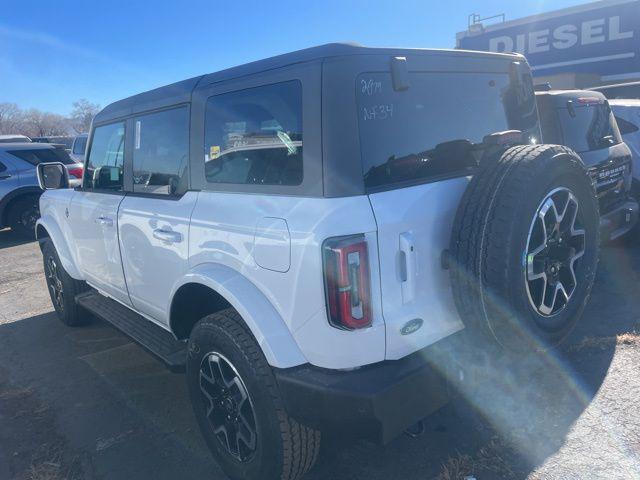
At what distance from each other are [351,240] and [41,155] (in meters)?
10.2

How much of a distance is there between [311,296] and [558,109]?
3.68 meters

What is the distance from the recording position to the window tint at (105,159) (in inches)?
144

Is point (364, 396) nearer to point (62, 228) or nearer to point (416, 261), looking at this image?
point (416, 261)

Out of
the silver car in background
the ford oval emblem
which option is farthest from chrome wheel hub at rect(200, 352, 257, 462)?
the silver car in background

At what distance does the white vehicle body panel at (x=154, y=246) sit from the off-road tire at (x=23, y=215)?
7.81m

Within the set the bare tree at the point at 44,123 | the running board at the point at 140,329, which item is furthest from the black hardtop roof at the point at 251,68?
the bare tree at the point at 44,123

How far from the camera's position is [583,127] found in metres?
4.68

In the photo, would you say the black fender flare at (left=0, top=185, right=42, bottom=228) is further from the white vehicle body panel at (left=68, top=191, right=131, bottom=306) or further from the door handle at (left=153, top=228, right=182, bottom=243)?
the door handle at (left=153, top=228, right=182, bottom=243)

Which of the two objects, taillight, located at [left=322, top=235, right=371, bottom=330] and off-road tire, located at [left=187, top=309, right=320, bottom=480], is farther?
off-road tire, located at [left=187, top=309, right=320, bottom=480]

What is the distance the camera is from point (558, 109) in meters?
4.64

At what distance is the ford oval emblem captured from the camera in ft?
7.04

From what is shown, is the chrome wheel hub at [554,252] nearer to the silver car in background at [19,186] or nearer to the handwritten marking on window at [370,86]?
the handwritten marking on window at [370,86]

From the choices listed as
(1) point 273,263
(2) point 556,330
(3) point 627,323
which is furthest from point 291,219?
(3) point 627,323

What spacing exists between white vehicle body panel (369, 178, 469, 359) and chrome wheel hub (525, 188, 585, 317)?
1.19ft
